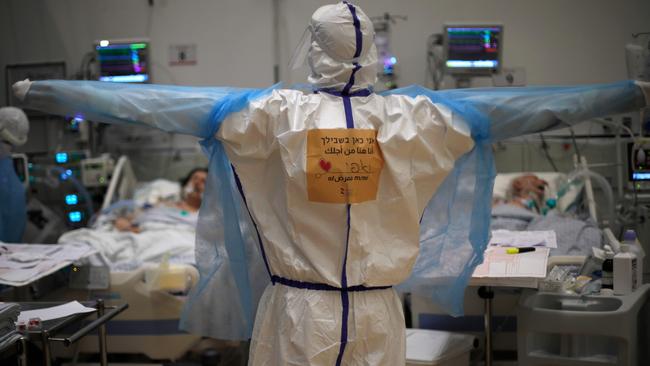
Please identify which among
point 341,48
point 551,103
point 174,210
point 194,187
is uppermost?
point 341,48

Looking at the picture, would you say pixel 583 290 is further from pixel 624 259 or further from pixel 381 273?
pixel 381 273

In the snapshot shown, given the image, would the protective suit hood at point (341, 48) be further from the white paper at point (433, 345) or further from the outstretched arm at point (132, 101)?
the white paper at point (433, 345)

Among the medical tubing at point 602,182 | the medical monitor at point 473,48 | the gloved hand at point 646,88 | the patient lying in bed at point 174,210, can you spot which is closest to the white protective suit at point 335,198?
the gloved hand at point 646,88

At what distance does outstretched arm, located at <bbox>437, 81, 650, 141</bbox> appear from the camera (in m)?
2.30

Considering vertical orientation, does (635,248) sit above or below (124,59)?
below

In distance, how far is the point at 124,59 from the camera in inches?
205

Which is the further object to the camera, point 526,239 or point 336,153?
point 526,239

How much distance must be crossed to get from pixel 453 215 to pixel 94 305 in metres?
1.39

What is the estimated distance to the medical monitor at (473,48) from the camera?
15.8 feet

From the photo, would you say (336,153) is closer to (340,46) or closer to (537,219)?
(340,46)

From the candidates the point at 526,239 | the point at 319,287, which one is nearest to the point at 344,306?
the point at 319,287

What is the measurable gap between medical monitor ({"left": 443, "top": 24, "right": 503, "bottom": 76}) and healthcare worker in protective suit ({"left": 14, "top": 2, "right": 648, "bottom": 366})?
253cm

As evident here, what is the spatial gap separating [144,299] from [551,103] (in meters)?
2.24

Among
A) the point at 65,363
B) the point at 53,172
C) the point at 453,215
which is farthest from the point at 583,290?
the point at 53,172
